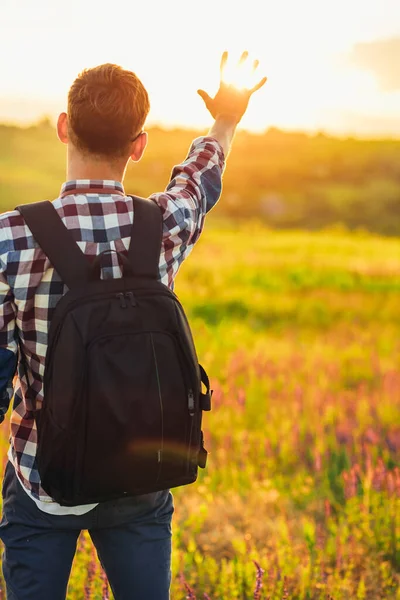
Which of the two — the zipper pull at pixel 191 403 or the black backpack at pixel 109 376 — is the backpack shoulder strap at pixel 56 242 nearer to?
the black backpack at pixel 109 376

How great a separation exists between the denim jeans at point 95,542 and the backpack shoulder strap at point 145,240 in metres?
0.70

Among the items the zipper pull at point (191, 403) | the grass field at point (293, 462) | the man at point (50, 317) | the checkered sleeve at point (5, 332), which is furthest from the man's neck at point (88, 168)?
the grass field at point (293, 462)

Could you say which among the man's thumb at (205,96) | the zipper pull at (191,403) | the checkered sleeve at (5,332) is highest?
the man's thumb at (205,96)

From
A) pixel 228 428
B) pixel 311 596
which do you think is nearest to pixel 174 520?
pixel 311 596

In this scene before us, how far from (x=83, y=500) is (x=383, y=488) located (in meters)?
2.85

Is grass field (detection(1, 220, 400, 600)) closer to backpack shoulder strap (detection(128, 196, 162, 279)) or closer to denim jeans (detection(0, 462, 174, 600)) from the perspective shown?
denim jeans (detection(0, 462, 174, 600))

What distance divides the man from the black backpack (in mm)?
58

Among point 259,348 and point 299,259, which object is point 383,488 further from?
point 299,259

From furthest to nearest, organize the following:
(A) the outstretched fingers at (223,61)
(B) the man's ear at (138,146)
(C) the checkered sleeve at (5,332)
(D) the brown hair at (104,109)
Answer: (A) the outstretched fingers at (223,61)
(B) the man's ear at (138,146)
(D) the brown hair at (104,109)
(C) the checkered sleeve at (5,332)

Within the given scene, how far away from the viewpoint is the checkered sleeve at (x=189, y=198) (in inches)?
86.4

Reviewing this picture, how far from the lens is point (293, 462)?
525 cm

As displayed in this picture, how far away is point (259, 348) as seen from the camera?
28.5 feet

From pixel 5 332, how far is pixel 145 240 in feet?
1.55

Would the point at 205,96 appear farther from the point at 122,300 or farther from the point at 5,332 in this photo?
the point at 5,332
